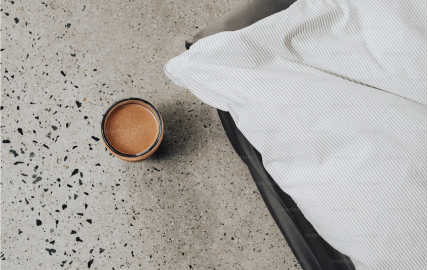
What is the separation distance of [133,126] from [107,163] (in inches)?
7.8

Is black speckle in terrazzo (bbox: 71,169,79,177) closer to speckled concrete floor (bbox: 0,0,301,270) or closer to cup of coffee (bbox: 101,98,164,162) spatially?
speckled concrete floor (bbox: 0,0,301,270)

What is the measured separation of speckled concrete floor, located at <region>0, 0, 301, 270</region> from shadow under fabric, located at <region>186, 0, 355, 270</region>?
0.53ft

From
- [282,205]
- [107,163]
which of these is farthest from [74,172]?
[282,205]

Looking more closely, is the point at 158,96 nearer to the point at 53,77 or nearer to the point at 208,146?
the point at 208,146

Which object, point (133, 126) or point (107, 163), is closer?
point (133, 126)

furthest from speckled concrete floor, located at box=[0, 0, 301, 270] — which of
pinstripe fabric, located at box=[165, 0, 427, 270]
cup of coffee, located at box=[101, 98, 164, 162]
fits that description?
pinstripe fabric, located at box=[165, 0, 427, 270]

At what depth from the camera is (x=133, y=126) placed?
0.79 metres

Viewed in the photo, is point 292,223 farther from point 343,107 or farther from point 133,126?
point 133,126

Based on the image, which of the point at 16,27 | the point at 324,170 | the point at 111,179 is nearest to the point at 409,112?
the point at 324,170

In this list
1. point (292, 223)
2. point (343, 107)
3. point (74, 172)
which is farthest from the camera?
point (74, 172)

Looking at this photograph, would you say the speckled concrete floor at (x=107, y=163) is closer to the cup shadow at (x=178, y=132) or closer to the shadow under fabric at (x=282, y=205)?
the cup shadow at (x=178, y=132)

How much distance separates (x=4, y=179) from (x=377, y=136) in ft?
3.25

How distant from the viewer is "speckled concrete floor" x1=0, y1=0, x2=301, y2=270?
90cm

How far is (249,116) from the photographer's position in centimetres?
58
